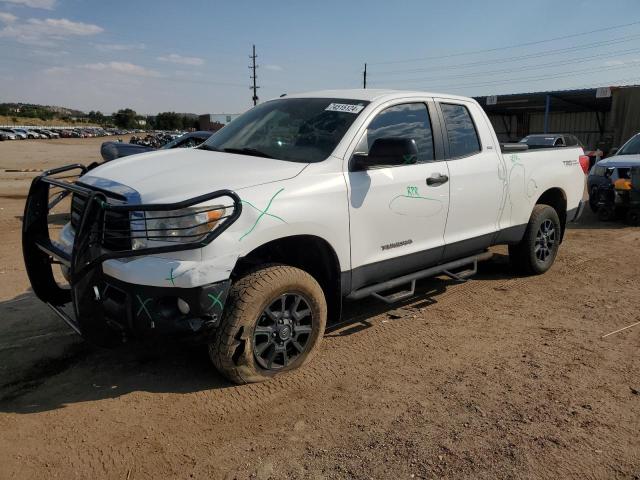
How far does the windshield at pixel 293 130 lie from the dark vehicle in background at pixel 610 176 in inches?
289

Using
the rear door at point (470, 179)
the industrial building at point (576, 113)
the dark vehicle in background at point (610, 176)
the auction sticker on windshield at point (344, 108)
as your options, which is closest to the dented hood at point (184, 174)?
the auction sticker on windshield at point (344, 108)

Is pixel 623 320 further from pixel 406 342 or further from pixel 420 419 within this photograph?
pixel 420 419

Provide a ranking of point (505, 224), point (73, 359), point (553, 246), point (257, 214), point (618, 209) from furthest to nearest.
Result: point (618, 209) → point (553, 246) → point (505, 224) → point (73, 359) → point (257, 214)

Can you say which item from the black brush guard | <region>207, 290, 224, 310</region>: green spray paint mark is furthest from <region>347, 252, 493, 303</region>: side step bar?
the black brush guard

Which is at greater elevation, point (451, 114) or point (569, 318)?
point (451, 114)

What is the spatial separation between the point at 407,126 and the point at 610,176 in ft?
23.2

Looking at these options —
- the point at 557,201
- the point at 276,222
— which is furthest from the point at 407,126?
the point at 557,201

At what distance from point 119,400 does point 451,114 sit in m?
3.56

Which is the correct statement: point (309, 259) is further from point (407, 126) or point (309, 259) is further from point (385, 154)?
point (407, 126)

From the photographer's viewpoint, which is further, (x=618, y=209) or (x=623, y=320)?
(x=618, y=209)

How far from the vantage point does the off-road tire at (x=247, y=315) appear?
3201mm

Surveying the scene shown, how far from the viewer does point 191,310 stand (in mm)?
2998

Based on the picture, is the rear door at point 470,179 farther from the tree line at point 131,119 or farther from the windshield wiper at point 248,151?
the tree line at point 131,119

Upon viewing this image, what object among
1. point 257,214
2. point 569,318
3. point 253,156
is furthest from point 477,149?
point 257,214
